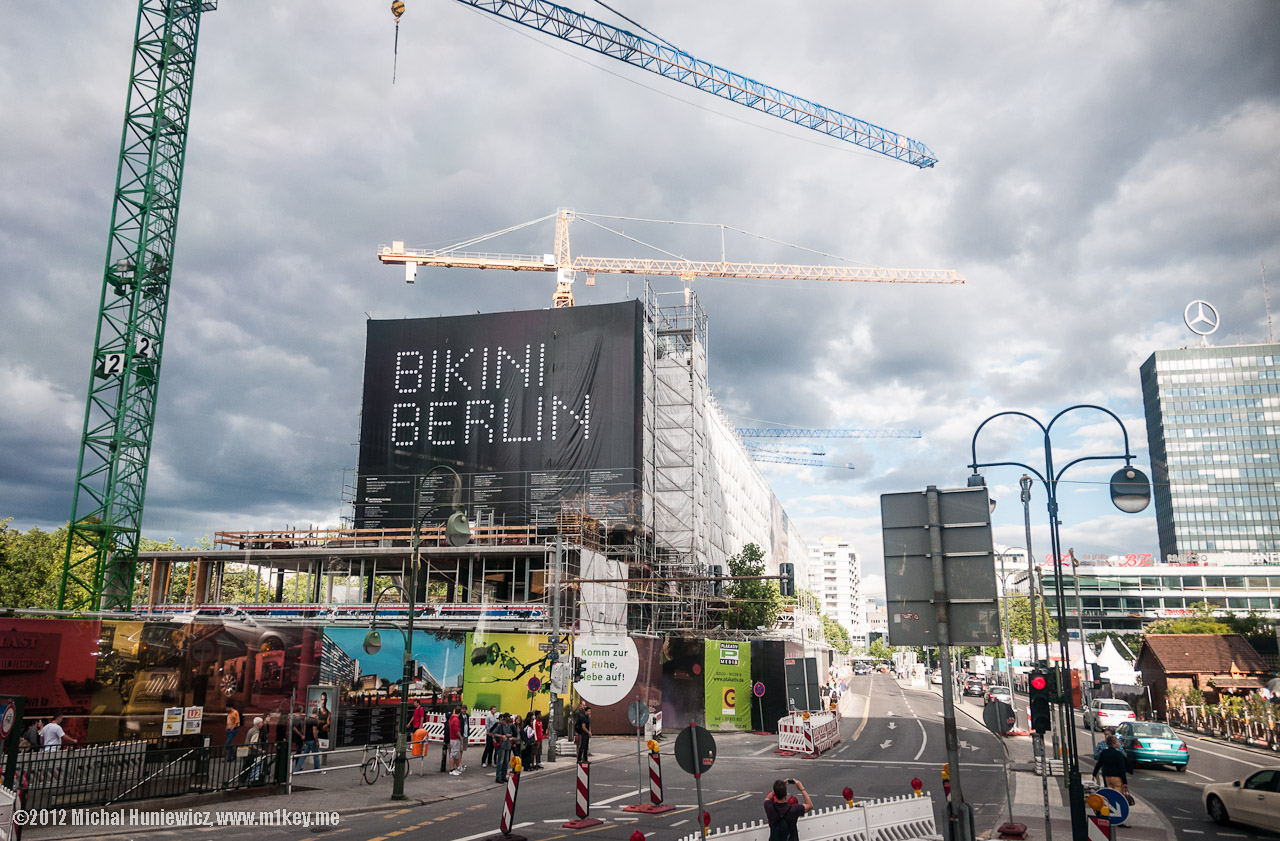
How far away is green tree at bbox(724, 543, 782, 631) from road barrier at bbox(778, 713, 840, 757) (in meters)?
25.4

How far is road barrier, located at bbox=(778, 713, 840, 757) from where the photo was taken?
30453 millimetres

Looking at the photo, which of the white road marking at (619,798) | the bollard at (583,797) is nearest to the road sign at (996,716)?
the bollard at (583,797)

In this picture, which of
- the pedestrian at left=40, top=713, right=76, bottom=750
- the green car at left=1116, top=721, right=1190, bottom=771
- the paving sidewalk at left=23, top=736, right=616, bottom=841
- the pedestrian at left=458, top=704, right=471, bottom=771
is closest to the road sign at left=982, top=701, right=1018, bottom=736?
the paving sidewalk at left=23, top=736, right=616, bottom=841

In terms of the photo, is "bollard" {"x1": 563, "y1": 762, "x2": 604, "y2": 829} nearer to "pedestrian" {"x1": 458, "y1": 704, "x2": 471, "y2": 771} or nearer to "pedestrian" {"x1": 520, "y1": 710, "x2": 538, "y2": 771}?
"pedestrian" {"x1": 520, "y1": 710, "x2": 538, "y2": 771}

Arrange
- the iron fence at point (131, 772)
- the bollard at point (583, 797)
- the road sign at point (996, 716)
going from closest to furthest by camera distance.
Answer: the iron fence at point (131, 772) < the bollard at point (583, 797) < the road sign at point (996, 716)

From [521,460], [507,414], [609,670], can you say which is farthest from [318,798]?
[507,414]

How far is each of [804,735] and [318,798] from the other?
17.5 metres

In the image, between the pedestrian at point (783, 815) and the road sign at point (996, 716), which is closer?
the pedestrian at point (783, 815)

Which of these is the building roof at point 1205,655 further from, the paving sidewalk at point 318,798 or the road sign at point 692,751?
the road sign at point 692,751

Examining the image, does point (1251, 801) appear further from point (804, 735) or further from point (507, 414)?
point (507, 414)

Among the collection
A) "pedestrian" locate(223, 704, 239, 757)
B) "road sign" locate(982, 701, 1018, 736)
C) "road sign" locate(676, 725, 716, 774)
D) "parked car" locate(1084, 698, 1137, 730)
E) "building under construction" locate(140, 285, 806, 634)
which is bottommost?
"parked car" locate(1084, 698, 1137, 730)

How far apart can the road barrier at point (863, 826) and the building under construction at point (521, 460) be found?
1445 inches

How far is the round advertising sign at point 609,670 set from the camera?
2084 centimetres

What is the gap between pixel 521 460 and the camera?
2356 inches
